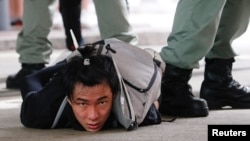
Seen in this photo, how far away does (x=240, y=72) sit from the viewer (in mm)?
3152

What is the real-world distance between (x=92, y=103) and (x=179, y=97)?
36 cm

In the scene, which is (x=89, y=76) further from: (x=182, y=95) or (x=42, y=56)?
(x=42, y=56)

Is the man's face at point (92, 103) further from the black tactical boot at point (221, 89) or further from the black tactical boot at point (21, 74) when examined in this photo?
the black tactical boot at point (21, 74)

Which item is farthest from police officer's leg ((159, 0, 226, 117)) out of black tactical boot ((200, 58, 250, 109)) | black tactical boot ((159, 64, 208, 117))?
black tactical boot ((200, 58, 250, 109))

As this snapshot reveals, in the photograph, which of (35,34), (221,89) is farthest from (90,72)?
(35,34)

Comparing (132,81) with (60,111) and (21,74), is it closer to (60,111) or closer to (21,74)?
(60,111)

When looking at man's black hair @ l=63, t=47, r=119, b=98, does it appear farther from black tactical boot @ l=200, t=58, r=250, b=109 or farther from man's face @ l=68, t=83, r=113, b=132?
black tactical boot @ l=200, t=58, r=250, b=109

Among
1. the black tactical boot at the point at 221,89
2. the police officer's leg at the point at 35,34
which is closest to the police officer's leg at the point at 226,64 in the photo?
the black tactical boot at the point at 221,89

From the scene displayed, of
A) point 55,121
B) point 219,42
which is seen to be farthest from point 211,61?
point 55,121

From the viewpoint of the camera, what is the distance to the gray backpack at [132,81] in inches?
69.4

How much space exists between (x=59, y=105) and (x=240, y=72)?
4.98 feet

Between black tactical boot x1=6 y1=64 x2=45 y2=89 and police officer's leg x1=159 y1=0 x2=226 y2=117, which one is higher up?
police officer's leg x1=159 y1=0 x2=226 y2=117

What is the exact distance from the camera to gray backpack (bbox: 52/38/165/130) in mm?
1762

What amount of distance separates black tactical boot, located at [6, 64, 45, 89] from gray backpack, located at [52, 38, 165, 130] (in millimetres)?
717
